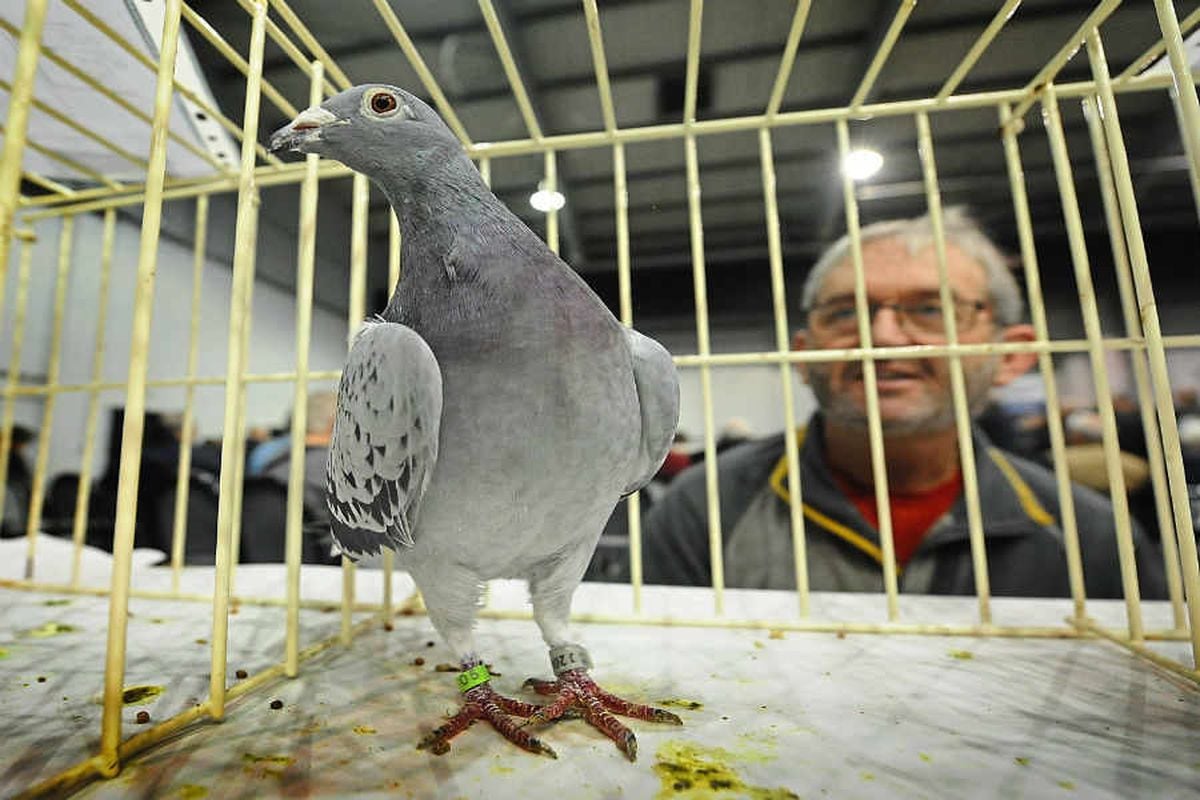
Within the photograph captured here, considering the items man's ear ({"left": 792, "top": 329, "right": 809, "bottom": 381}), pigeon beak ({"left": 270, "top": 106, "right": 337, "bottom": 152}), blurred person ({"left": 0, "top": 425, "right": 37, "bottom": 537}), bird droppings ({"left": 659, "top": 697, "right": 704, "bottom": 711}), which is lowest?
bird droppings ({"left": 659, "top": 697, "right": 704, "bottom": 711})

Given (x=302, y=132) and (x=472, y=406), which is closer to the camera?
(x=472, y=406)

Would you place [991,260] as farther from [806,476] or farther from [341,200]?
[341,200]

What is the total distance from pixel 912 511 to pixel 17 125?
11.5ft

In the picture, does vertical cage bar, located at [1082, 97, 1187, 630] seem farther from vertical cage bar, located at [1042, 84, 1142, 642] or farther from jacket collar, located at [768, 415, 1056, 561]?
jacket collar, located at [768, 415, 1056, 561]

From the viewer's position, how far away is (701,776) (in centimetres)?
115

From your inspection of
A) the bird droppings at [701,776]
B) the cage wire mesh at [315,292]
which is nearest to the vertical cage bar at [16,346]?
the cage wire mesh at [315,292]

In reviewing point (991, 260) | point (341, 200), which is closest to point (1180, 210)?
point (991, 260)

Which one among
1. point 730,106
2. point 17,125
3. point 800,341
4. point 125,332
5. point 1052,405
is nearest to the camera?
point 17,125

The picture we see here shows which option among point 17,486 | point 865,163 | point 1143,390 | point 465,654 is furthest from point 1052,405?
point 17,486

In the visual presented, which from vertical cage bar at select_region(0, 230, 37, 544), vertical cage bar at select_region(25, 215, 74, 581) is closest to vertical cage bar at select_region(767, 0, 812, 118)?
vertical cage bar at select_region(25, 215, 74, 581)

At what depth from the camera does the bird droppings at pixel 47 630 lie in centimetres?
210

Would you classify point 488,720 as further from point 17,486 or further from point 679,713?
point 17,486

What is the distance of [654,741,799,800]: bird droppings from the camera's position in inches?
42.5

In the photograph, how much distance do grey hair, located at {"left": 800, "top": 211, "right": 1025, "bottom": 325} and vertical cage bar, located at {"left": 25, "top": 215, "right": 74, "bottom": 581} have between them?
4130 mm
